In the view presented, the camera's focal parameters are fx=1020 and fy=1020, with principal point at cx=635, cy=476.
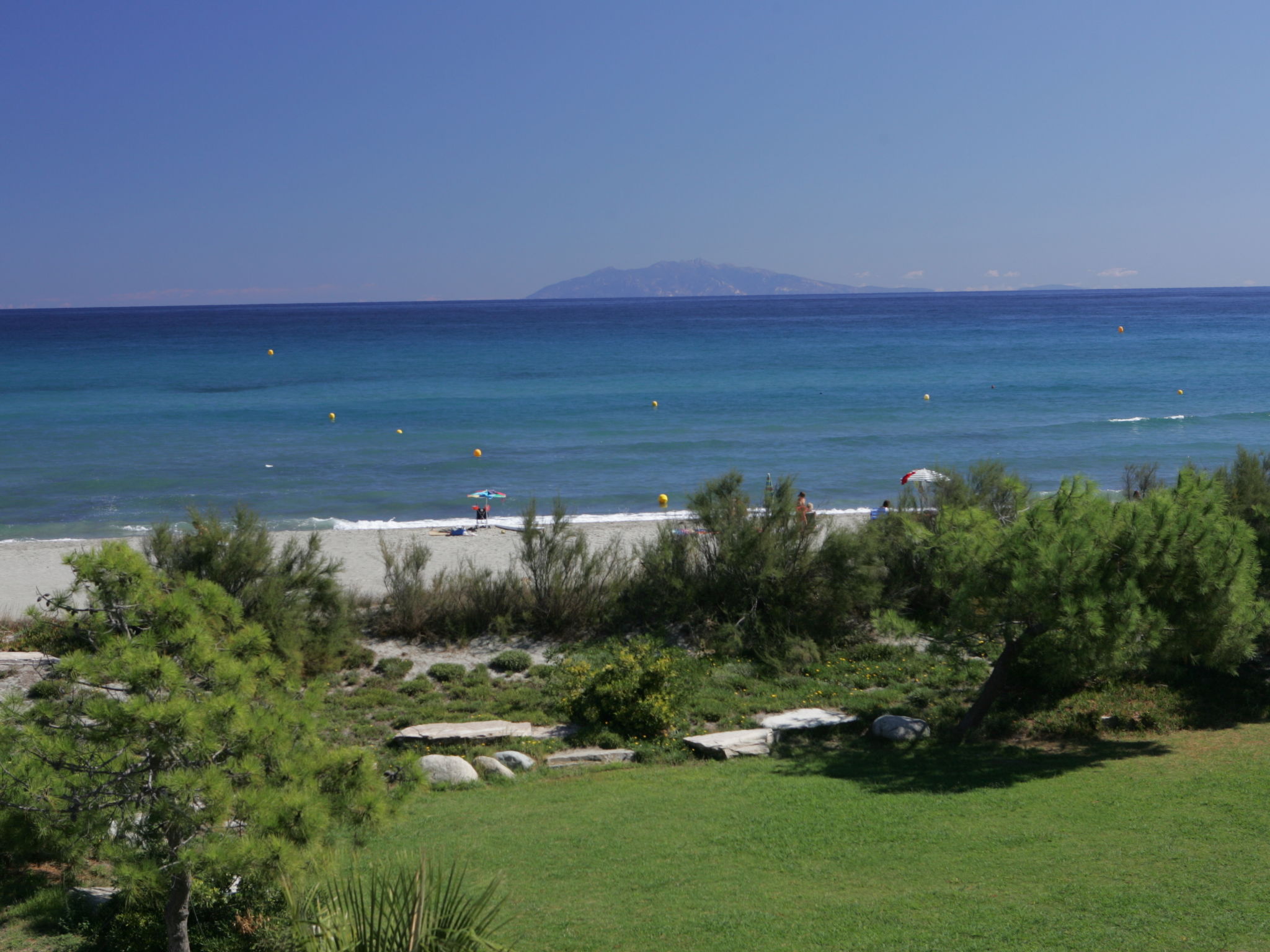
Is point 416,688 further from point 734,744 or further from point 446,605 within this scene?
point 734,744

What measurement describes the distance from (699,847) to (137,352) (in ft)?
294

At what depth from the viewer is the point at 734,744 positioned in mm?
11953

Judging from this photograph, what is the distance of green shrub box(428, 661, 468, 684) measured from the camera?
1481cm

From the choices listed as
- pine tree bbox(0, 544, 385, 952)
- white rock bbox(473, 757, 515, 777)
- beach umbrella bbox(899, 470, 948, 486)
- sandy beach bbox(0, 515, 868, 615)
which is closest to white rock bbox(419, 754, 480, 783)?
white rock bbox(473, 757, 515, 777)

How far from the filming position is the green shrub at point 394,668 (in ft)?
48.8

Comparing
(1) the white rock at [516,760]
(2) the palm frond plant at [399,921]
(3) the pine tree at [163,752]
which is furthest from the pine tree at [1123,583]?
(3) the pine tree at [163,752]

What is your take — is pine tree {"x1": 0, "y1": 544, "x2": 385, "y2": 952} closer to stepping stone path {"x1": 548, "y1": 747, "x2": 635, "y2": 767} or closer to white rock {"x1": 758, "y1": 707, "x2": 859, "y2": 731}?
stepping stone path {"x1": 548, "y1": 747, "x2": 635, "y2": 767}

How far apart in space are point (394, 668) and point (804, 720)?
6103 millimetres

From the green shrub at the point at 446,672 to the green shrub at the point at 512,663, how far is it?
0.54m

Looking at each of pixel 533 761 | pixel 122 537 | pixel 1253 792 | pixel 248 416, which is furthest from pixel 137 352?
pixel 1253 792

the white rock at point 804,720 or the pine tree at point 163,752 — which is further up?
the pine tree at point 163,752

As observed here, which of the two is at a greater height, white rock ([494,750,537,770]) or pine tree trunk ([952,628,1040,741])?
pine tree trunk ([952,628,1040,741])

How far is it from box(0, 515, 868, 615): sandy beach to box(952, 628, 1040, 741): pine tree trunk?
748 cm

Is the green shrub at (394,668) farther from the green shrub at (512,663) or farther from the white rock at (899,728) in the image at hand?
the white rock at (899,728)
